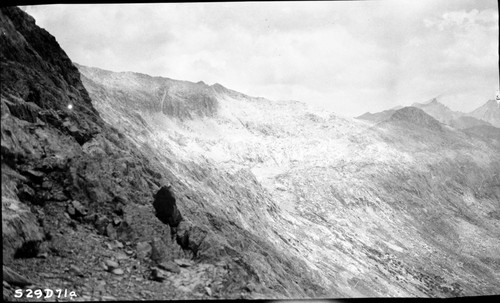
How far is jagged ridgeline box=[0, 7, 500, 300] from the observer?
37.7 feet

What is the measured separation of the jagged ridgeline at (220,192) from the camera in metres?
11.5

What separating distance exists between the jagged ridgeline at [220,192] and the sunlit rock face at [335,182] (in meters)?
0.44

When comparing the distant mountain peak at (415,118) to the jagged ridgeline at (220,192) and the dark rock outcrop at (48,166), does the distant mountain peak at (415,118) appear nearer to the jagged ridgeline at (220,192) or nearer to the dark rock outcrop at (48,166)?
the jagged ridgeline at (220,192)

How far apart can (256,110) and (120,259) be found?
97.1m

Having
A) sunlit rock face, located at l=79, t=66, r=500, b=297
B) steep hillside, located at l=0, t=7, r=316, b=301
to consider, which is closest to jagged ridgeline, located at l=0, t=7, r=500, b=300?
steep hillside, located at l=0, t=7, r=316, b=301

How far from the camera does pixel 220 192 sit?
51844 millimetres

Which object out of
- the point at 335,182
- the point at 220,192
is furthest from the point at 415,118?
the point at 220,192

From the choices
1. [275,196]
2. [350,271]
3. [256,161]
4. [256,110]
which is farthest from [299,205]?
[256,110]

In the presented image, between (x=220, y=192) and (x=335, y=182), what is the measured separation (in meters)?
40.7

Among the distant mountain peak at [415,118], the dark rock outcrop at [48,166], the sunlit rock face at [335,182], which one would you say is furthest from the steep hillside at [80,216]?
the distant mountain peak at [415,118]

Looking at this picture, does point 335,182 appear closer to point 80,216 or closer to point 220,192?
point 220,192

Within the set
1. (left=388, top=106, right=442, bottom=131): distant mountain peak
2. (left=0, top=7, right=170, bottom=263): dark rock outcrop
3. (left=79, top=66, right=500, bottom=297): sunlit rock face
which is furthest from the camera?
(left=388, top=106, right=442, bottom=131): distant mountain peak

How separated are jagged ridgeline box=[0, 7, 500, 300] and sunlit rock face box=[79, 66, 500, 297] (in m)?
0.44

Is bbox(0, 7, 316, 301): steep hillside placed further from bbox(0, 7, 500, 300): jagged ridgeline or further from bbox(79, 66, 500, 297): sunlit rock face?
bbox(79, 66, 500, 297): sunlit rock face
